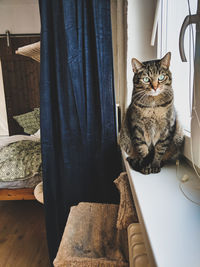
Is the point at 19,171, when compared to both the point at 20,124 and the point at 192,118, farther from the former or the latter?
the point at 192,118

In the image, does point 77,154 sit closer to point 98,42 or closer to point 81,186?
point 81,186

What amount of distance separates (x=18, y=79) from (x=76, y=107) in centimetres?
274

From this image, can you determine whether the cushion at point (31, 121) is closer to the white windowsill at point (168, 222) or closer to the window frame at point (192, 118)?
the window frame at point (192, 118)

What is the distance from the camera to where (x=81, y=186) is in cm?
128

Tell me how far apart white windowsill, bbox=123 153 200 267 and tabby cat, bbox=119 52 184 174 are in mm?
107

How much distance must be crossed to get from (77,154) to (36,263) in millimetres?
888

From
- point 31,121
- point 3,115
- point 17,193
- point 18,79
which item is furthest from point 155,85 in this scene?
point 3,115

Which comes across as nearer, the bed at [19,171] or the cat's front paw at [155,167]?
the cat's front paw at [155,167]

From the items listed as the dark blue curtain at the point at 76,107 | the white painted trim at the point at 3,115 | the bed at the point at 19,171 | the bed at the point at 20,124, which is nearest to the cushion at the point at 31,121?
the bed at the point at 20,124

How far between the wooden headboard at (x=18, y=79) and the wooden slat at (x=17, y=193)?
1.94m

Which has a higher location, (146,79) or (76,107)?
(146,79)

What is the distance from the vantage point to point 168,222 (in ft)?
1.60

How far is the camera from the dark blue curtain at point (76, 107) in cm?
109

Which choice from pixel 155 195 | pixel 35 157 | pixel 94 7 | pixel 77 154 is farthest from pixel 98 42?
pixel 35 157
